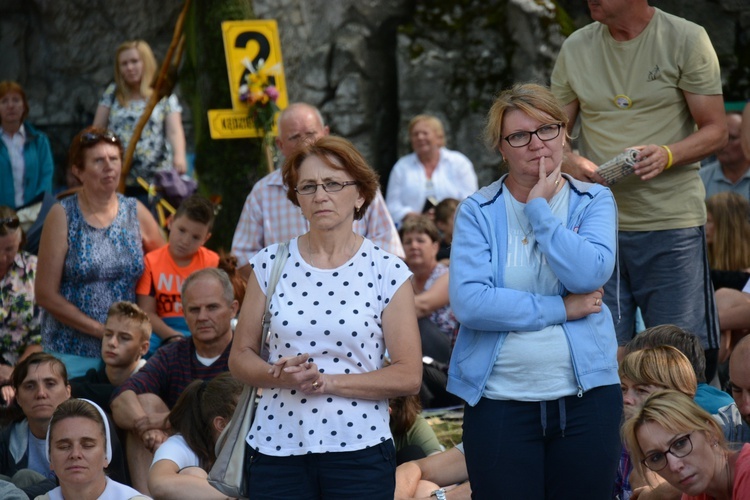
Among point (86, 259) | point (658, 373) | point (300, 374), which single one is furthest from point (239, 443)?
point (86, 259)

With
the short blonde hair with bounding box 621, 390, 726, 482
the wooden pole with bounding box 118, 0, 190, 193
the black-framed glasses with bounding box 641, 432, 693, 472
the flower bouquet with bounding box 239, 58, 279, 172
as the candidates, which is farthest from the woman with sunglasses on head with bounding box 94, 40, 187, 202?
the black-framed glasses with bounding box 641, 432, 693, 472

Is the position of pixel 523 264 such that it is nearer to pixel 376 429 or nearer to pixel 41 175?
pixel 376 429

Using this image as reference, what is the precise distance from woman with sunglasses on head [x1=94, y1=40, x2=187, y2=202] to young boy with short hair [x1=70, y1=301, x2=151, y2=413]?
2534 mm

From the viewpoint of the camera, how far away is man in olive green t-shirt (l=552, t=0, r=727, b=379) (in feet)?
14.6

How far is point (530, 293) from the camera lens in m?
3.36

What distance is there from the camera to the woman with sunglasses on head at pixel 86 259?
6.13m

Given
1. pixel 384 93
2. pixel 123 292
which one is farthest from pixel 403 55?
pixel 123 292

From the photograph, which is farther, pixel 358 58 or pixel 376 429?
pixel 358 58

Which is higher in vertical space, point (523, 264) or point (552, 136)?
point (552, 136)

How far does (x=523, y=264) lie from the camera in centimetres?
345

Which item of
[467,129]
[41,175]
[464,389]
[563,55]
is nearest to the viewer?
[464,389]

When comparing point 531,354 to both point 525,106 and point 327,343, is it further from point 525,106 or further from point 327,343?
point 525,106

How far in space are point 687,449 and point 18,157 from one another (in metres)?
6.96

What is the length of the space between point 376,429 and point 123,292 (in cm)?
322
